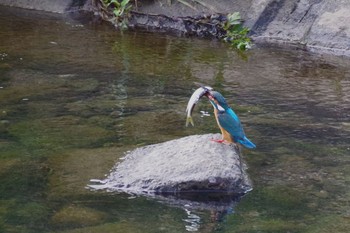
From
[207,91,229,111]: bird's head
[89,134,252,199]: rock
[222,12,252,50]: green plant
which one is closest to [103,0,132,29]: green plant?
[222,12,252,50]: green plant

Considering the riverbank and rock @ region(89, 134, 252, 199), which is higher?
the riverbank

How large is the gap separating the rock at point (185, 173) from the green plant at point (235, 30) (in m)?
3.96

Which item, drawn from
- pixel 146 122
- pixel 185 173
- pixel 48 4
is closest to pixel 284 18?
pixel 48 4

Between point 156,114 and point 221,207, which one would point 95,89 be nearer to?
point 156,114

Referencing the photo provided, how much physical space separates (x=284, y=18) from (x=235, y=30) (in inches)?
21.3

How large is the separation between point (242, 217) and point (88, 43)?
4.21 metres

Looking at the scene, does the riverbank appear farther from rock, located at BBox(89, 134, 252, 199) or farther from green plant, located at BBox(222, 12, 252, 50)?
rock, located at BBox(89, 134, 252, 199)

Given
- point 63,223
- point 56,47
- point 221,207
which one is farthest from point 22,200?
point 56,47

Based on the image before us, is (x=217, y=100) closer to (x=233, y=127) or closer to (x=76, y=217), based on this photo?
(x=233, y=127)

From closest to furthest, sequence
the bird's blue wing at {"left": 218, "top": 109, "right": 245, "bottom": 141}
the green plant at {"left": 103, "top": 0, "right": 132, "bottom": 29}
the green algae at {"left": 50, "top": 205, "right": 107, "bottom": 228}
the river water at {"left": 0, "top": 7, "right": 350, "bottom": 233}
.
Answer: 1. the green algae at {"left": 50, "top": 205, "right": 107, "bottom": 228}
2. the river water at {"left": 0, "top": 7, "right": 350, "bottom": 233}
3. the bird's blue wing at {"left": 218, "top": 109, "right": 245, "bottom": 141}
4. the green plant at {"left": 103, "top": 0, "right": 132, "bottom": 29}

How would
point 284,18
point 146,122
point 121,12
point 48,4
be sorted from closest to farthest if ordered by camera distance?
point 146,122 < point 284,18 < point 121,12 < point 48,4

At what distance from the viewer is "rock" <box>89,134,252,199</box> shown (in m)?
3.84

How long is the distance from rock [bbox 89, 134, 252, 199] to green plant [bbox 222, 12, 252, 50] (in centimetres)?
396

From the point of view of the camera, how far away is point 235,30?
8.16m
